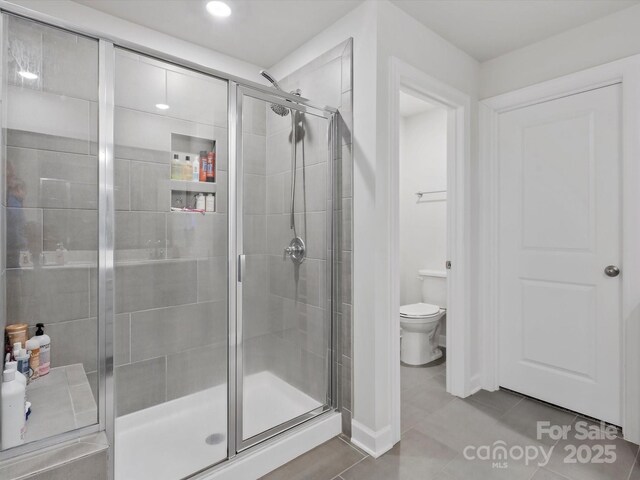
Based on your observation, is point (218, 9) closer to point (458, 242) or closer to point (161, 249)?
point (161, 249)

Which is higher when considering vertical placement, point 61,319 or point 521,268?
point 521,268

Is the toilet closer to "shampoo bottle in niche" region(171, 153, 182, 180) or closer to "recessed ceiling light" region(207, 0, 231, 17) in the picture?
"shampoo bottle in niche" region(171, 153, 182, 180)

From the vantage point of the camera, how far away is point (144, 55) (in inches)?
56.4

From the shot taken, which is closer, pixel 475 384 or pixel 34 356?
pixel 34 356

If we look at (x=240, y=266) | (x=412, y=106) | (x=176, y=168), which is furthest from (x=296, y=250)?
(x=412, y=106)

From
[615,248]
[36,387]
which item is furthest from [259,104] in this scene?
[615,248]

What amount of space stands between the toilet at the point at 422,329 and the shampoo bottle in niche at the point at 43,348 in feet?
7.85

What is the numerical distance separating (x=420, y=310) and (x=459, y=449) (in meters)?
1.33

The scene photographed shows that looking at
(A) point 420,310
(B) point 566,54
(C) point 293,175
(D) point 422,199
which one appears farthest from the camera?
(D) point 422,199

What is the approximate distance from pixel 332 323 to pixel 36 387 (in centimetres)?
142

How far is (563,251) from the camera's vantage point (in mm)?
2250

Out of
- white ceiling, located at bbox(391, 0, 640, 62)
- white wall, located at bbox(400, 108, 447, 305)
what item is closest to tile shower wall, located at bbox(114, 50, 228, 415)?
white ceiling, located at bbox(391, 0, 640, 62)

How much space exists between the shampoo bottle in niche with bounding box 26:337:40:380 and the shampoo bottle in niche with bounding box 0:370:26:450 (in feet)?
1.34

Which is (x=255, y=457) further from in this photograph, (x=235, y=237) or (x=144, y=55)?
(x=144, y=55)
